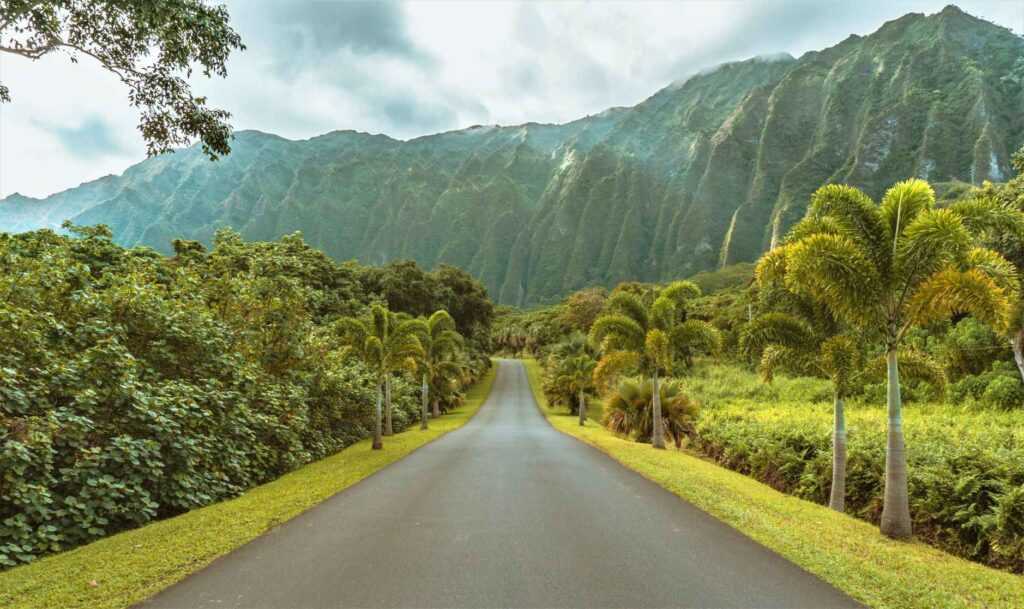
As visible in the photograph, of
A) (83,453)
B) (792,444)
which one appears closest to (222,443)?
(83,453)

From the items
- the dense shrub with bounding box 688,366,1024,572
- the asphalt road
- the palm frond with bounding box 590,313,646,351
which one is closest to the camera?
the asphalt road

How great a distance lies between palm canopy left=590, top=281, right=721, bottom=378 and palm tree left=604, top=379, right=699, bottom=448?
4.20m

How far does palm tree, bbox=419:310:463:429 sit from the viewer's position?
34.6 m

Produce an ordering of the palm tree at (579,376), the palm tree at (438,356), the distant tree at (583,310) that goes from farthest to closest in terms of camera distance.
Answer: the distant tree at (583,310), the palm tree at (579,376), the palm tree at (438,356)

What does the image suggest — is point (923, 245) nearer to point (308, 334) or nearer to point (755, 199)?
point (308, 334)

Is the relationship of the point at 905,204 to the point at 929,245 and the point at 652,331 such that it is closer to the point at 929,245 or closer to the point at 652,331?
the point at 929,245

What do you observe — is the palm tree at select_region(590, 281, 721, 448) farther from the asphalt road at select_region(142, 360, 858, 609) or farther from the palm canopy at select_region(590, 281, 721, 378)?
the asphalt road at select_region(142, 360, 858, 609)

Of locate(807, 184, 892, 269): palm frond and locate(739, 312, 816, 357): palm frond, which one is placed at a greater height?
locate(807, 184, 892, 269): palm frond

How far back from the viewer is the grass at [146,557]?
5.38 meters

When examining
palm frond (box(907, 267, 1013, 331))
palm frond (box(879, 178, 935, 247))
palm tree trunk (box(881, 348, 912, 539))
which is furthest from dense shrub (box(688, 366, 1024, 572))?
palm frond (box(879, 178, 935, 247))

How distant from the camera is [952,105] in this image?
434 ft

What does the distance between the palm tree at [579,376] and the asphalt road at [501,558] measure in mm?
29860

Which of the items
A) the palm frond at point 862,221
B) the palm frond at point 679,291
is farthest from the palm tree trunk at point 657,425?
the palm frond at point 862,221

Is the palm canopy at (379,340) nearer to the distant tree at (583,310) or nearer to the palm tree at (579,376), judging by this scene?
the palm tree at (579,376)
